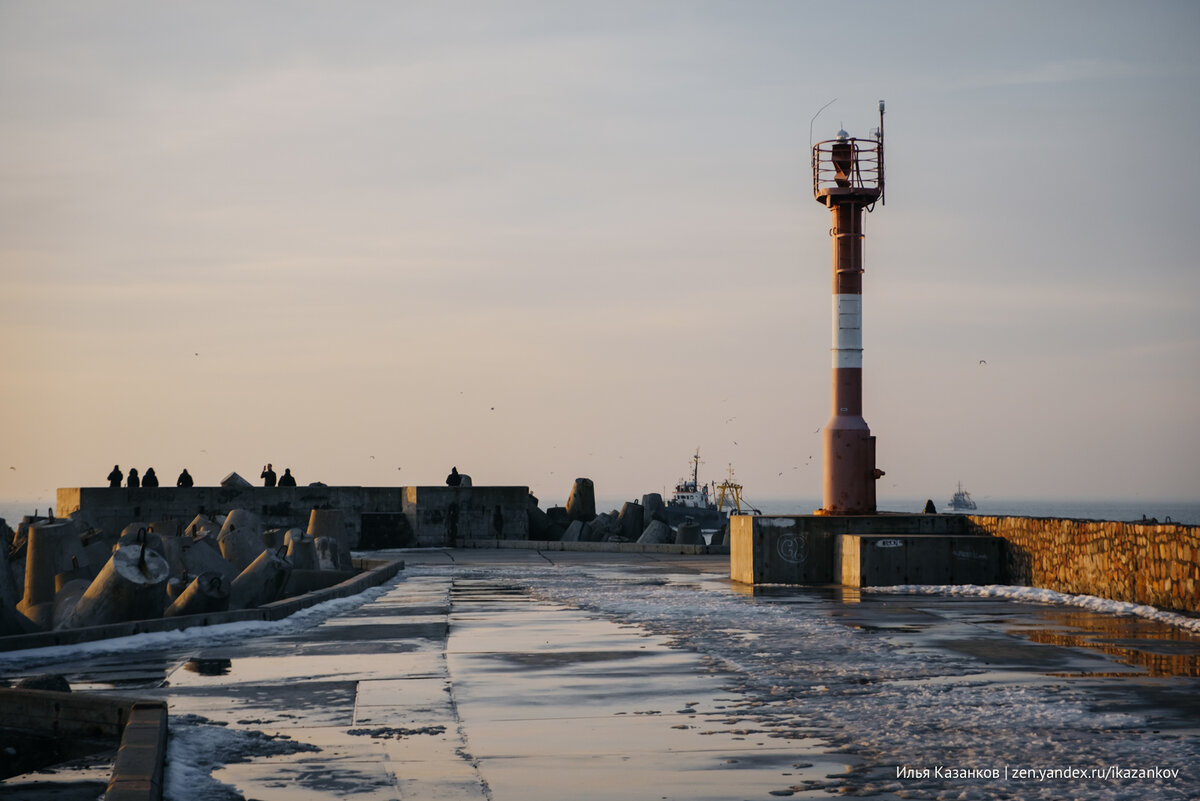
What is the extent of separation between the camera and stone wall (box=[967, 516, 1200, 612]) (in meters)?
13.8

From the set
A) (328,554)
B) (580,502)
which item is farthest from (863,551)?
(580,502)

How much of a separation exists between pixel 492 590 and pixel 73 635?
7345 mm

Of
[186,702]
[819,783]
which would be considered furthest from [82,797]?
[819,783]

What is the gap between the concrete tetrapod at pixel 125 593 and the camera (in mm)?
13281

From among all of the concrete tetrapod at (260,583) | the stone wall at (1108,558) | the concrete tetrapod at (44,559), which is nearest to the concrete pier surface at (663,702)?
the stone wall at (1108,558)

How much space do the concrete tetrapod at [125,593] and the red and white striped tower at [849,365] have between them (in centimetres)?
1109

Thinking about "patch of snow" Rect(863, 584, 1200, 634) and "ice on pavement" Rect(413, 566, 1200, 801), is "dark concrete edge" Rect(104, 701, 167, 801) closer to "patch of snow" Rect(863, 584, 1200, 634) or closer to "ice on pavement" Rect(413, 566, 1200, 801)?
"ice on pavement" Rect(413, 566, 1200, 801)

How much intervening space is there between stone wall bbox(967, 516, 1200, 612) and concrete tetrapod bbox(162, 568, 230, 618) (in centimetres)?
1007

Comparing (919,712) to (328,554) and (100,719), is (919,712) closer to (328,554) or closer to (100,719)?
(100,719)

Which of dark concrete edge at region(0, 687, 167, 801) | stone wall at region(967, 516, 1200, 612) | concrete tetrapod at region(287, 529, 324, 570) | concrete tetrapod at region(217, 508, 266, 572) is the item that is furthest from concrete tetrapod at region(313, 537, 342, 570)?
dark concrete edge at region(0, 687, 167, 801)

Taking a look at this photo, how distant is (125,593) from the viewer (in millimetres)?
13328

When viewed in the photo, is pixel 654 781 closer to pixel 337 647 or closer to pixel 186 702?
pixel 186 702

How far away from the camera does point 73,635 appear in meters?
11.4

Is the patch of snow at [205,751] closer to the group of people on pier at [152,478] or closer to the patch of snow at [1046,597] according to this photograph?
the patch of snow at [1046,597]
